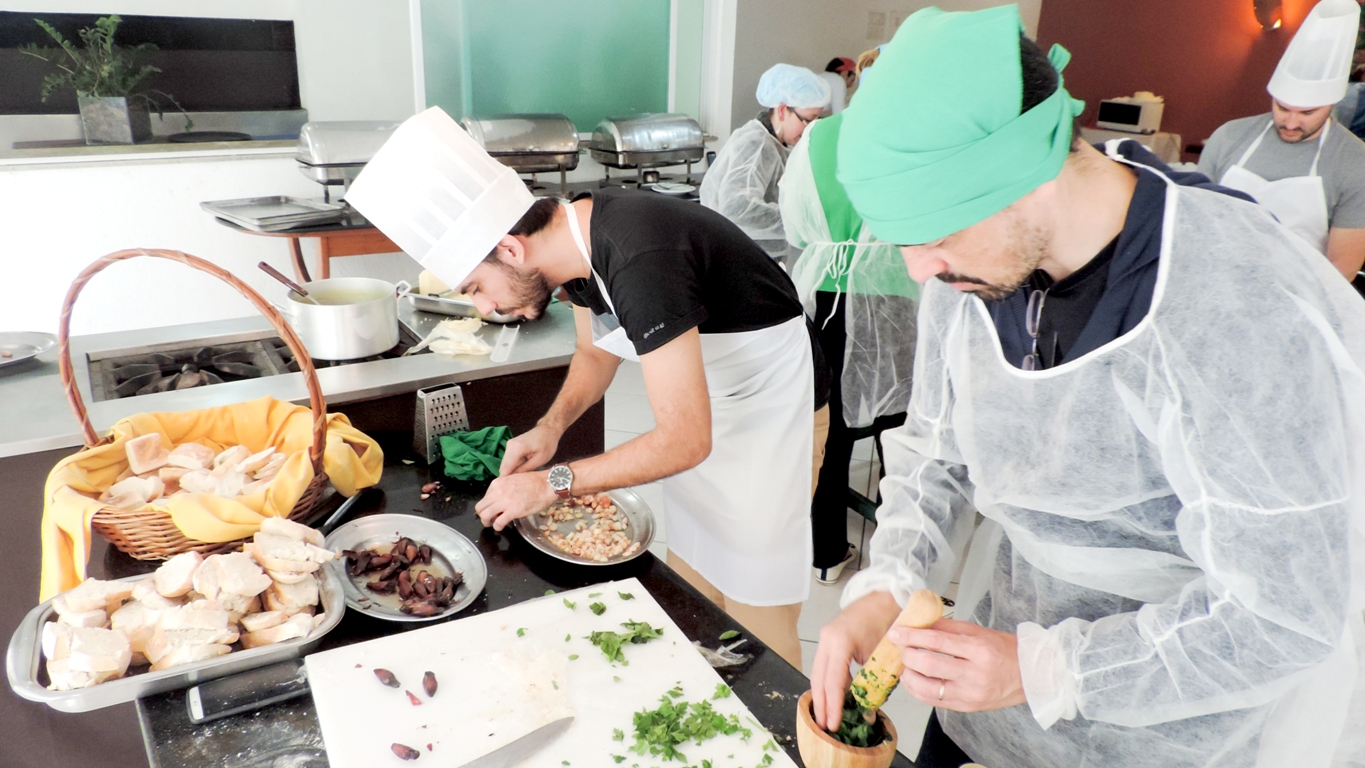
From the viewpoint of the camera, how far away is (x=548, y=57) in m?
4.54

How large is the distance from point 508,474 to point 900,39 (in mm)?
972

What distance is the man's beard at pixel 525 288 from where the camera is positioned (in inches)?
64.4

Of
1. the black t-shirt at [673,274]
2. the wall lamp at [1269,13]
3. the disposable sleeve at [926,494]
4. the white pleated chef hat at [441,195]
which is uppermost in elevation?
the wall lamp at [1269,13]

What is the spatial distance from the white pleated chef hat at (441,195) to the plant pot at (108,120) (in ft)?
8.84

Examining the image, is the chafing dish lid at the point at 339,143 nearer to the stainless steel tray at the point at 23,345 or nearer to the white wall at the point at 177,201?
the white wall at the point at 177,201

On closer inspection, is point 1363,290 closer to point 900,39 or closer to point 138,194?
point 900,39

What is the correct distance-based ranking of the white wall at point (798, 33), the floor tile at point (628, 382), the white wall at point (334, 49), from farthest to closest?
1. the white wall at point (798, 33)
2. the floor tile at point (628, 382)
3. the white wall at point (334, 49)

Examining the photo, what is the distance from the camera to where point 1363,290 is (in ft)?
10.6

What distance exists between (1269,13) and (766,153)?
17.9 feet

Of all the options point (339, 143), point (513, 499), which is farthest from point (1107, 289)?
point (339, 143)

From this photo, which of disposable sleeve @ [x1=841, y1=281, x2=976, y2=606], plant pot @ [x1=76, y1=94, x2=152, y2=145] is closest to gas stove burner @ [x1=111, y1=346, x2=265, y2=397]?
disposable sleeve @ [x1=841, y1=281, x2=976, y2=606]

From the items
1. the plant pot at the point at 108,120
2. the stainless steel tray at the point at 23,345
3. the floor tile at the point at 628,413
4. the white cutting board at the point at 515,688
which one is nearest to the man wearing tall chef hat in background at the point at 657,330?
the white cutting board at the point at 515,688

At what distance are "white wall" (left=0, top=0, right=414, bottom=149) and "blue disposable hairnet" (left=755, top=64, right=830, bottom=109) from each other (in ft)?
6.66

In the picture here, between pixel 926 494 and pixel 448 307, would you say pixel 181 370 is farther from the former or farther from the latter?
pixel 926 494
